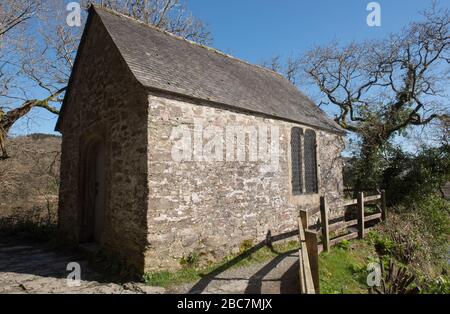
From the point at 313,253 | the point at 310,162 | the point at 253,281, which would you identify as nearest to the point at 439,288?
the point at 313,253

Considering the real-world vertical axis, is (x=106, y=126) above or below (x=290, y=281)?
above


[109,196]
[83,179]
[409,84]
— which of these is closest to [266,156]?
[109,196]

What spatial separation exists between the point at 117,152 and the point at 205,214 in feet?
8.68

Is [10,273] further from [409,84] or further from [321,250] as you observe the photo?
[409,84]

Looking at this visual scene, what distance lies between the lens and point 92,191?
26.7 feet

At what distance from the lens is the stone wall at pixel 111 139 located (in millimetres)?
5992

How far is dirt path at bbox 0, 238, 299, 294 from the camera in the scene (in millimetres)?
5156

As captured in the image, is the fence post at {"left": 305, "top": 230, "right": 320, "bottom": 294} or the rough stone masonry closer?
the fence post at {"left": 305, "top": 230, "right": 320, "bottom": 294}

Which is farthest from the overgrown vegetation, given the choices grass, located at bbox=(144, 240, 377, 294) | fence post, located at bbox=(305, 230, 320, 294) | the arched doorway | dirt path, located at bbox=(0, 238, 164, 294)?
fence post, located at bbox=(305, 230, 320, 294)

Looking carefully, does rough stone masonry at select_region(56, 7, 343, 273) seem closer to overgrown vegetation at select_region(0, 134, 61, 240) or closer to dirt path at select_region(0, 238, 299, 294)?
dirt path at select_region(0, 238, 299, 294)

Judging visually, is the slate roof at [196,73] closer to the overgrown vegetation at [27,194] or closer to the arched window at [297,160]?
the arched window at [297,160]

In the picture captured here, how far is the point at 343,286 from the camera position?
5801 millimetres

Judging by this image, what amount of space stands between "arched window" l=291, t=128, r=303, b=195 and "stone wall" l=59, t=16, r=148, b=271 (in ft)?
18.2

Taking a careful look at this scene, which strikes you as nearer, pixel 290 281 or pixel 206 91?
pixel 290 281
